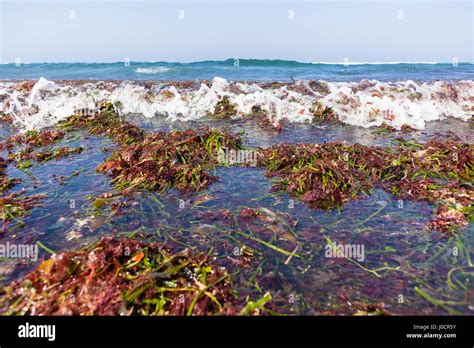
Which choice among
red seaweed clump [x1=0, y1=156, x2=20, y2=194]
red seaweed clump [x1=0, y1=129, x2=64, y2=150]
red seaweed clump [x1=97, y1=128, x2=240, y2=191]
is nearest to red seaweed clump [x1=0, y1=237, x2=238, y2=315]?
red seaweed clump [x1=97, y1=128, x2=240, y2=191]

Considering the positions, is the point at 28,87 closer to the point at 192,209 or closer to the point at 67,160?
the point at 67,160

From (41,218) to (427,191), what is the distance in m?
6.58

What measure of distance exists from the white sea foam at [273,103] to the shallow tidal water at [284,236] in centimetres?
588

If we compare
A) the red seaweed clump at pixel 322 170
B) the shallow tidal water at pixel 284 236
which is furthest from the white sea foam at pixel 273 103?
the shallow tidal water at pixel 284 236

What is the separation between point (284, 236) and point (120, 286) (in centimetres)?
229

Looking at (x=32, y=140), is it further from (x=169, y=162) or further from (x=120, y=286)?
(x=120, y=286)

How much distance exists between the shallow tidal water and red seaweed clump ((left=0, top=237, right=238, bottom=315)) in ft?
1.18

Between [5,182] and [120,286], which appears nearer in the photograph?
[120,286]

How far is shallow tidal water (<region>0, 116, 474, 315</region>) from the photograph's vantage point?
3.49m

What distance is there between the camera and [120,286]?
3.33 m
